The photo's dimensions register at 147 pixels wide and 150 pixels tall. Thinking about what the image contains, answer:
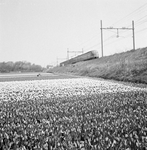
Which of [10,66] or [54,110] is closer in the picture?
[54,110]

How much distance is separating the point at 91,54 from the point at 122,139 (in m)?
45.6

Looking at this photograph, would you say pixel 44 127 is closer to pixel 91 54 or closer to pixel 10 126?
pixel 10 126

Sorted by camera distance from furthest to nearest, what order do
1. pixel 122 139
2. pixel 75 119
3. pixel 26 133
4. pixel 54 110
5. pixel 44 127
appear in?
pixel 54 110 → pixel 75 119 → pixel 44 127 → pixel 26 133 → pixel 122 139

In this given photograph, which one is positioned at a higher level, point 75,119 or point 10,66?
point 10,66

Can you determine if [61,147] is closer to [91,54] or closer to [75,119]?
[75,119]

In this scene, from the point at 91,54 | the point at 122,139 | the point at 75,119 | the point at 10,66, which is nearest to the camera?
the point at 122,139

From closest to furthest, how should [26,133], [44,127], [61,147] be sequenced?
[61,147]
[26,133]
[44,127]

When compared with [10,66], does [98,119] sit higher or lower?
lower

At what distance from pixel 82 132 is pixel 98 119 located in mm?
876

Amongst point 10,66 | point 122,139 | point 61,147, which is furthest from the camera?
point 10,66

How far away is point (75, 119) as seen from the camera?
4.31 meters

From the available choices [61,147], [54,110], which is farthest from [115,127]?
[54,110]

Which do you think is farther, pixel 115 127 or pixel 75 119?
pixel 75 119

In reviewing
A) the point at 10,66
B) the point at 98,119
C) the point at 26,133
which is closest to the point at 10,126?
the point at 26,133
